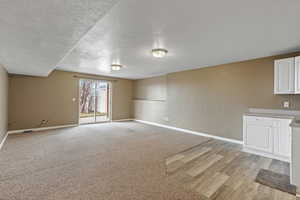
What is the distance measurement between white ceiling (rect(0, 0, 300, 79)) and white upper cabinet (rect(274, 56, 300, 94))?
0.30 m

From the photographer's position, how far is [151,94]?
6973mm

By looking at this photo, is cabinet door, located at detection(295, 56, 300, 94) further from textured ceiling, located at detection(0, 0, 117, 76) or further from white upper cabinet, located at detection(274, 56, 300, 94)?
textured ceiling, located at detection(0, 0, 117, 76)

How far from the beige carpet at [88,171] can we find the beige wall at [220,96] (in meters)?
1.25

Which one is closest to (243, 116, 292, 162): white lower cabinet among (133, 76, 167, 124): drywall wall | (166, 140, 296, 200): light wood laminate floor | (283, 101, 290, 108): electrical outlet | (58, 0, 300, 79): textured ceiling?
(166, 140, 296, 200): light wood laminate floor

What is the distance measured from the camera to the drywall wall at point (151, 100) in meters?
6.28

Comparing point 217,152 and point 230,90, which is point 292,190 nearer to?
point 217,152

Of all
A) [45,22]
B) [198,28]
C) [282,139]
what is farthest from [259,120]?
[45,22]

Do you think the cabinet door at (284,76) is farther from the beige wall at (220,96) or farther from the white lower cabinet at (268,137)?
the white lower cabinet at (268,137)

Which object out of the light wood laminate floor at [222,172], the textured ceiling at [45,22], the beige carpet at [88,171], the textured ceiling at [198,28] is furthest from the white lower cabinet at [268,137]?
the textured ceiling at [45,22]

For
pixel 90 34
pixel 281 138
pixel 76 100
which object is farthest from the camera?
pixel 76 100

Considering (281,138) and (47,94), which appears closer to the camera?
(281,138)

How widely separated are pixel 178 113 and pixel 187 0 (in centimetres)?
435

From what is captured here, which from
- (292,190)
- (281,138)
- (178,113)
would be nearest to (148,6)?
(292,190)

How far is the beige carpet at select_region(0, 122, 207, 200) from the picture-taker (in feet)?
5.72
